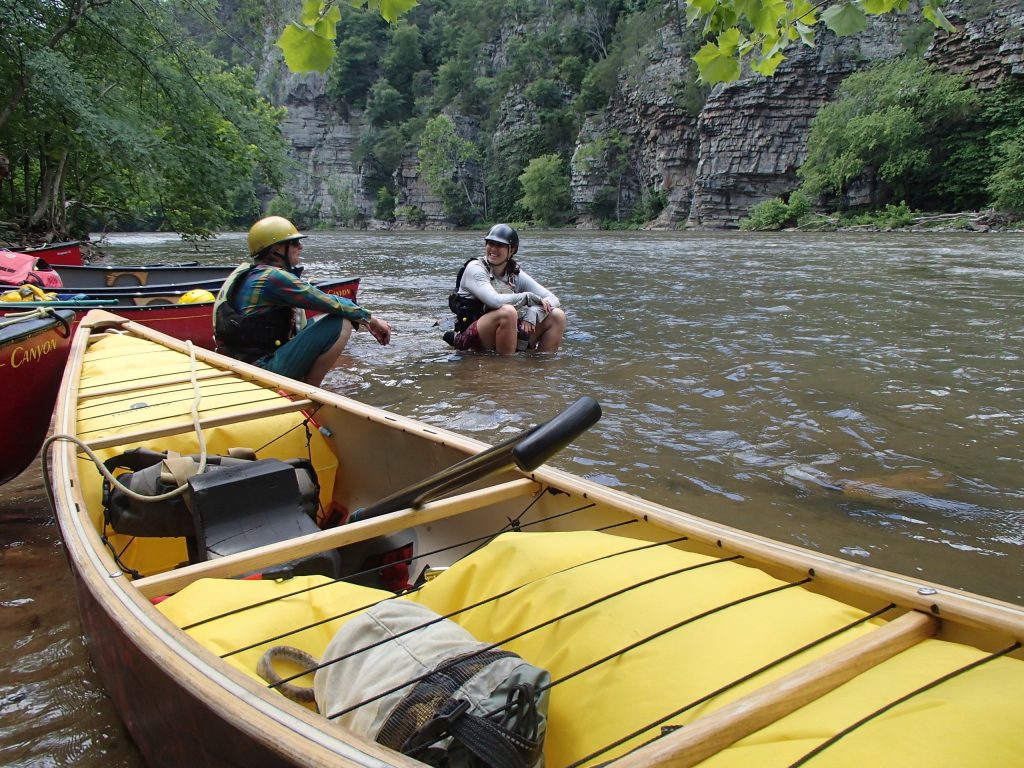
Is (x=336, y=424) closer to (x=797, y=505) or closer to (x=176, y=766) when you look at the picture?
(x=176, y=766)

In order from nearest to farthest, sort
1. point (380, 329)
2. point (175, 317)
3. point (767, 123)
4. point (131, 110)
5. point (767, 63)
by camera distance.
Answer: point (767, 63)
point (380, 329)
point (175, 317)
point (131, 110)
point (767, 123)

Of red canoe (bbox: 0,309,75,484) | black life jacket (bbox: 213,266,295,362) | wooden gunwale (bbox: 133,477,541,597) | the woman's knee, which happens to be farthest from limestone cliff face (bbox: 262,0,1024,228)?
wooden gunwale (bbox: 133,477,541,597)

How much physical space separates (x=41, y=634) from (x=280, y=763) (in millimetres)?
1813

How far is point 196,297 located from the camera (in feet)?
22.6

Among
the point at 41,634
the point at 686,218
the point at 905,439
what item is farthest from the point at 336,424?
the point at 686,218

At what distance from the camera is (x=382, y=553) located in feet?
7.80

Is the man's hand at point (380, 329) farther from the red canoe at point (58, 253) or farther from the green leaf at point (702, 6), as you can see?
the red canoe at point (58, 253)

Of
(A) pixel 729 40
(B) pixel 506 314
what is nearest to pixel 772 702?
(A) pixel 729 40

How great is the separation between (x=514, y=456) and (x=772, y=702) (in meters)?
0.69

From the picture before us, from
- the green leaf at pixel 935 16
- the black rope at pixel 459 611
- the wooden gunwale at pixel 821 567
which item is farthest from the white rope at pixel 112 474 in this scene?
the green leaf at pixel 935 16

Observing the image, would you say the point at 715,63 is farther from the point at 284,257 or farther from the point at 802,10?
the point at 284,257

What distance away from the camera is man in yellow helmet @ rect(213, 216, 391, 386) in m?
4.48

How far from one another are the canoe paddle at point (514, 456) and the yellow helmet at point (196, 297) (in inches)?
212

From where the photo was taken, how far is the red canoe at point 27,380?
142 inches
